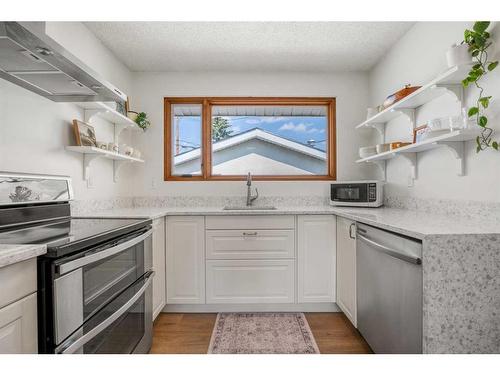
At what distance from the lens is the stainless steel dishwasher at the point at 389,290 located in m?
1.31

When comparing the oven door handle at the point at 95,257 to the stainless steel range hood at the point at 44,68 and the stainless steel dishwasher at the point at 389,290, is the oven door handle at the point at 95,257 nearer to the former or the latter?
the stainless steel range hood at the point at 44,68

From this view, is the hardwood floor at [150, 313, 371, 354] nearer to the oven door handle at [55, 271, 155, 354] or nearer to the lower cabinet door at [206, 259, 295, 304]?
the lower cabinet door at [206, 259, 295, 304]

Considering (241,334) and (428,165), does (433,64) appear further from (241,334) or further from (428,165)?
(241,334)

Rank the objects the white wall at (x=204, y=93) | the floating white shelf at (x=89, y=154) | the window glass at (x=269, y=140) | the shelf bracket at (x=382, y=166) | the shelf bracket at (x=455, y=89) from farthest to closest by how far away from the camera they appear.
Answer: the window glass at (x=269, y=140) → the white wall at (x=204, y=93) → the shelf bracket at (x=382, y=166) → the floating white shelf at (x=89, y=154) → the shelf bracket at (x=455, y=89)

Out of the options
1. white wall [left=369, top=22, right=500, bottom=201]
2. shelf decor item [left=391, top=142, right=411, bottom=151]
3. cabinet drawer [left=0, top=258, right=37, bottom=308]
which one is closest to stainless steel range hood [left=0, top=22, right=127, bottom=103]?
cabinet drawer [left=0, top=258, right=37, bottom=308]

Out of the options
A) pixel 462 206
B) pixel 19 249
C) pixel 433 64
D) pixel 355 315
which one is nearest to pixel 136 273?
pixel 19 249

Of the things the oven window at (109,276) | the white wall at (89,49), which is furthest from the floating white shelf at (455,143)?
the white wall at (89,49)

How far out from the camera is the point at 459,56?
1.55 meters

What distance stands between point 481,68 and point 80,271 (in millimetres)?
2133

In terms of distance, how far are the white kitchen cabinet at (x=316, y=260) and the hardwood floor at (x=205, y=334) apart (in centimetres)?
19

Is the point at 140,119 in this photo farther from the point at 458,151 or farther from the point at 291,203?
the point at 458,151

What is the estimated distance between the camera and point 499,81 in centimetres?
151

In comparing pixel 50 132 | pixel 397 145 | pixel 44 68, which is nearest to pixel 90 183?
pixel 50 132

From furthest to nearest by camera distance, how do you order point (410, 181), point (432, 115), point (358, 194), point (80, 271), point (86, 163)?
1. point (358, 194)
2. point (410, 181)
3. point (86, 163)
4. point (432, 115)
5. point (80, 271)
